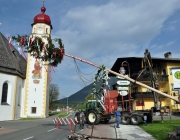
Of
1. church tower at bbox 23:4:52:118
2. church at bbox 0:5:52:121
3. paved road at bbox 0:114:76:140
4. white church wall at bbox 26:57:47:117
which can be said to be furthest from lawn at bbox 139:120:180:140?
white church wall at bbox 26:57:47:117

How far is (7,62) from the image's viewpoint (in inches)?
1226

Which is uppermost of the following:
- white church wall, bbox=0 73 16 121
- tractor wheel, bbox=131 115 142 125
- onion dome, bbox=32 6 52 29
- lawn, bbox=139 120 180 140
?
onion dome, bbox=32 6 52 29

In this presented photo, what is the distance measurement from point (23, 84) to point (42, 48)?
25.6 meters

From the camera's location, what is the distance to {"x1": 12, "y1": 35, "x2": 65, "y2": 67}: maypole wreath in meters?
13.1

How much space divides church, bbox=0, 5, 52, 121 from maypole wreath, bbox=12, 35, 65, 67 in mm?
15634

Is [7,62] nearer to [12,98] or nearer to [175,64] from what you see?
[12,98]

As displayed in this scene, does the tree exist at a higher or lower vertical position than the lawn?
higher

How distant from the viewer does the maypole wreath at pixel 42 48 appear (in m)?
13.1

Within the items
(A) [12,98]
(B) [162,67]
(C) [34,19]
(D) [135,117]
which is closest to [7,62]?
(A) [12,98]

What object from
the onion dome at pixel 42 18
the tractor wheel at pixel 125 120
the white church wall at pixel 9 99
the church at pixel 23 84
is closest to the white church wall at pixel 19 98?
the church at pixel 23 84

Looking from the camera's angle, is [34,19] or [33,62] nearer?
[33,62]

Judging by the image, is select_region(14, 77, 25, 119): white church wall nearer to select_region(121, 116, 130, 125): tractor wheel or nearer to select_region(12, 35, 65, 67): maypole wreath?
select_region(121, 116, 130, 125): tractor wheel

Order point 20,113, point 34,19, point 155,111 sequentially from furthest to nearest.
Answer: point 34,19 < point 20,113 < point 155,111

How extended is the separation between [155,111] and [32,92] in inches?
985
